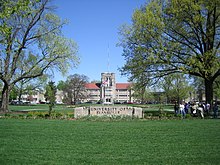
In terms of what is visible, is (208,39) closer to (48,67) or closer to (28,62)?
(48,67)

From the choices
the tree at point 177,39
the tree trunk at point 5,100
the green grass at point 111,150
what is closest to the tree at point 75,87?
the tree trunk at point 5,100

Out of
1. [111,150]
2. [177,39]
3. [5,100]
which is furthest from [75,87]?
[111,150]

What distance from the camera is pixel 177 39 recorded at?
28594 mm

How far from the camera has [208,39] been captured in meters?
27.6

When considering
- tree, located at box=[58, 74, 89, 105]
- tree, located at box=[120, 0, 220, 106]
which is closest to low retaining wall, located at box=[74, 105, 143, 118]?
tree, located at box=[120, 0, 220, 106]

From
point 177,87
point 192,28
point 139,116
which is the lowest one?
point 139,116

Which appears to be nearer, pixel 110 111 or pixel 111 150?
pixel 111 150

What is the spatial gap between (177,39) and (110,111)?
10862mm

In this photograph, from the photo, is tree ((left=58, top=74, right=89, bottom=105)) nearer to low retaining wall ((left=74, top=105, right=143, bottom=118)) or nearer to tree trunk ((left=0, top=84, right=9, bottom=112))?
tree trunk ((left=0, top=84, right=9, bottom=112))

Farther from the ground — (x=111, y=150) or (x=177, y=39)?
(x=177, y=39)

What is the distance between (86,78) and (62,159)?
89558mm

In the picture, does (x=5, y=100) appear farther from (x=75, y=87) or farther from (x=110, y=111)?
(x=75, y=87)

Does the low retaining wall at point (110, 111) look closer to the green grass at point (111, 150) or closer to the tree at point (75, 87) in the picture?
the green grass at point (111, 150)

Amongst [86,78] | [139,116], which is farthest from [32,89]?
[139,116]
